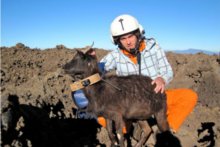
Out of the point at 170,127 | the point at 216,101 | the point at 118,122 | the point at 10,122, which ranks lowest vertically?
the point at 216,101

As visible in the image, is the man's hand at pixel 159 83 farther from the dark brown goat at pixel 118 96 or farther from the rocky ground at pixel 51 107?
the rocky ground at pixel 51 107

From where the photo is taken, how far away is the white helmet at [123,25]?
6.48m

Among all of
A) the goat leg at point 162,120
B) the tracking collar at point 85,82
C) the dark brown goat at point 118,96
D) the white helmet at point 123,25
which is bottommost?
the goat leg at point 162,120

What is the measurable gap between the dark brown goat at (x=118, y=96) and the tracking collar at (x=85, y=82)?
8 centimetres

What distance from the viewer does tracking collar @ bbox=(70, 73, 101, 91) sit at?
224 inches

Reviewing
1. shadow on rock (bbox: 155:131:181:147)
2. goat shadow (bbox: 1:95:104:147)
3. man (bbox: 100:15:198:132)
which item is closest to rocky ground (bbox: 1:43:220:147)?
goat shadow (bbox: 1:95:104:147)

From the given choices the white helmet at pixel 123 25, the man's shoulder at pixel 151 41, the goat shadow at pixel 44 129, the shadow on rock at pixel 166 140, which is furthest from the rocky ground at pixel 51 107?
the man's shoulder at pixel 151 41

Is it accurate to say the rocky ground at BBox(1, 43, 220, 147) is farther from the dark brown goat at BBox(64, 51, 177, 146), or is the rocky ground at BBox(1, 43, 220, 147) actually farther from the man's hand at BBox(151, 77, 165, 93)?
the man's hand at BBox(151, 77, 165, 93)

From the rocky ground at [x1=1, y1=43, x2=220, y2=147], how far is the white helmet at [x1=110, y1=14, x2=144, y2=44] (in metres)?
2.23

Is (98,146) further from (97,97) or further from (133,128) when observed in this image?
(97,97)

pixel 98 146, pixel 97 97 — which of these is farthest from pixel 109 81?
pixel 98 146

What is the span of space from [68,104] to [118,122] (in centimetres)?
419

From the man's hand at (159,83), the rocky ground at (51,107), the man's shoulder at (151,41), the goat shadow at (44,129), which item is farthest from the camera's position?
the man's shoulder at (151,41)

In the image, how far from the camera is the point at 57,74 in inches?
421
